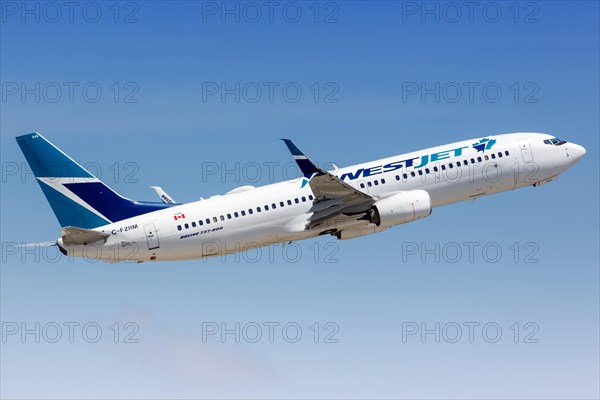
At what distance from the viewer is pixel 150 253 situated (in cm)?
7125

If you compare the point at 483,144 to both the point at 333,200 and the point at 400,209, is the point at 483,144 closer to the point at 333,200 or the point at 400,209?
the point at 400,209

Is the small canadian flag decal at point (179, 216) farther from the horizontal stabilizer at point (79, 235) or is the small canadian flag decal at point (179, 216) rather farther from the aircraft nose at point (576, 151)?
the aircraft nose at point (576, 151)

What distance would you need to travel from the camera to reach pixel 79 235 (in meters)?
68.9

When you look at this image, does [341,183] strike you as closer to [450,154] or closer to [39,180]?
[450,154]

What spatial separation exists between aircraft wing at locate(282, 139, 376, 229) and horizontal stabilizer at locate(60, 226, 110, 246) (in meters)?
14.4

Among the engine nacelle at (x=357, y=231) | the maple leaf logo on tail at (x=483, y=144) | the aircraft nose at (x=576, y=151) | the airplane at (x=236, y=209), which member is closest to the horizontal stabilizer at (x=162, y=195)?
the airplane at (x=236, y=209)

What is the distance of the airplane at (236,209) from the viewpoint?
70.8m

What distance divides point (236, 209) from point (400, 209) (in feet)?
37.6

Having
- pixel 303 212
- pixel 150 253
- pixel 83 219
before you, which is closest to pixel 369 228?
pixel 303 212

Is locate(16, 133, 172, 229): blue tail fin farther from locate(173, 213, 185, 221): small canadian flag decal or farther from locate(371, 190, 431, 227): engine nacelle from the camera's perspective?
locate(371, 190, 431, 227): engine nacelle

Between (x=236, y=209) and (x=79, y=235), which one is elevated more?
(x=236, y=209)

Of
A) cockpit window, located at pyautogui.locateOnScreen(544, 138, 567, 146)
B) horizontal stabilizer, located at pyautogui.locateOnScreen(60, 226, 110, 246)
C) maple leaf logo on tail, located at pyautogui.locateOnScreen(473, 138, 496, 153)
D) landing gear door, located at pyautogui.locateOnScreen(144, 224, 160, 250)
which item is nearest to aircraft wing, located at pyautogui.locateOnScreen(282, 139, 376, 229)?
maple leaf logo on tail, located at pyautogui.locateOnScreen(473, 138, 496, 153)

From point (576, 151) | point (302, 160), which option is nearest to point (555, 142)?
point (576, 151)

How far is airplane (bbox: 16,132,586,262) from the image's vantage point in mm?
70812
